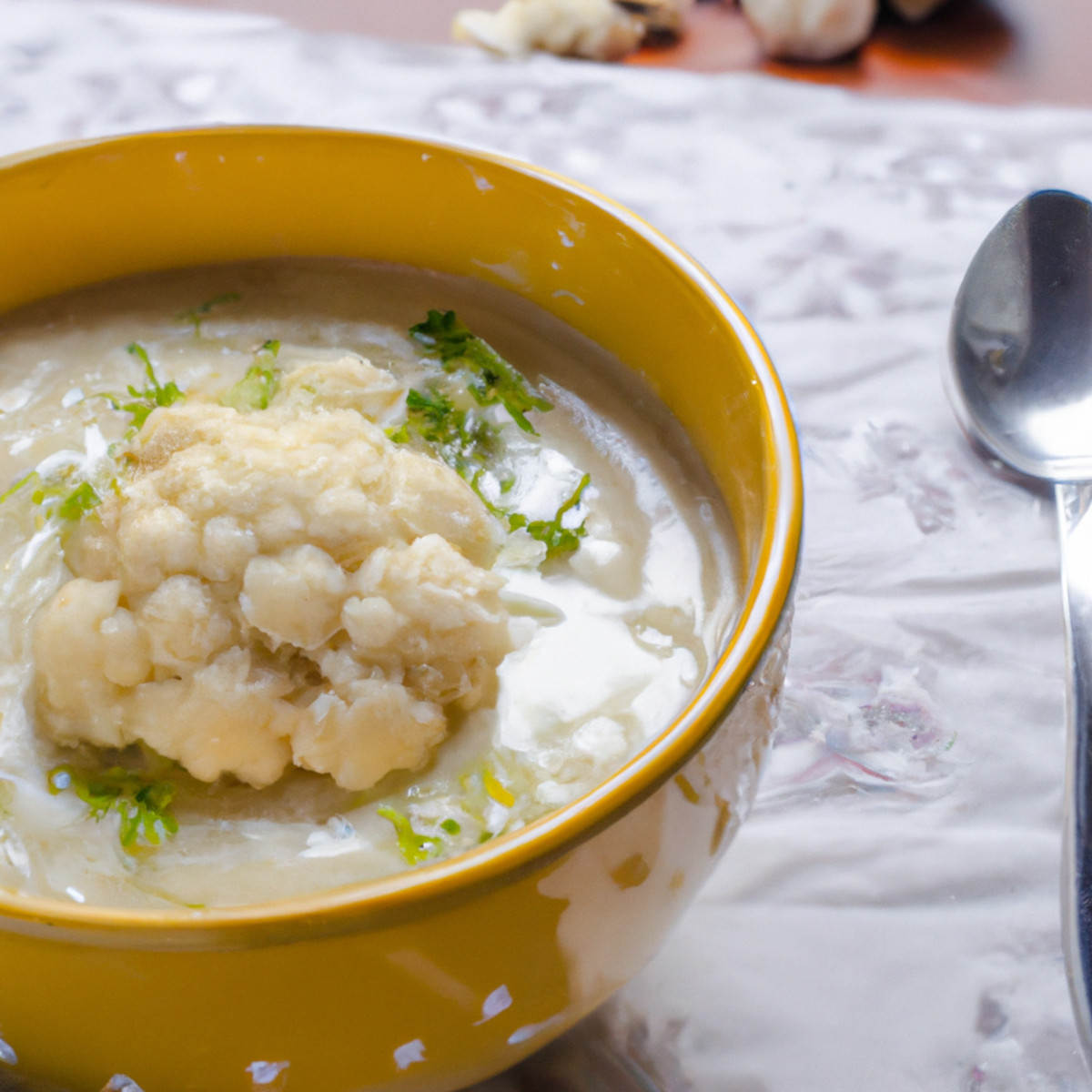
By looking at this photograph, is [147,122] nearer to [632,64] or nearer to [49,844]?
[632,64]

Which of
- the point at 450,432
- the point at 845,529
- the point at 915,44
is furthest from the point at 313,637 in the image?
the point at 915,44

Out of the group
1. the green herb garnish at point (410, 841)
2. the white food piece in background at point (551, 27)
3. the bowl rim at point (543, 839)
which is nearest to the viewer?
the bowl rim at point (543, 839)

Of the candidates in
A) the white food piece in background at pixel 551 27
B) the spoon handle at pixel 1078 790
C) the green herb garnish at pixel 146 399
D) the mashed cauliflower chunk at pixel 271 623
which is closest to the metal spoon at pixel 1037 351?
the spoon handle at pixel 1078 790

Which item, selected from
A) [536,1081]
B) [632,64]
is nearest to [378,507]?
[536,1081]

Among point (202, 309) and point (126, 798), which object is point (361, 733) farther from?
point (202, 309)

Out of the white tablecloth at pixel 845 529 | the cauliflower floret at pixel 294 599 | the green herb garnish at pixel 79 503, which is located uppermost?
the cauliflower floret at pixel 294 599

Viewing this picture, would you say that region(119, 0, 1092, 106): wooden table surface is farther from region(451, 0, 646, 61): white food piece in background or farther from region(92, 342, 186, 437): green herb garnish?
region(92, 342, 186, 437): green herb garnish

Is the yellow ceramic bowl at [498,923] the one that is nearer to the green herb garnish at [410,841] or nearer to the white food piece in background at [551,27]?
the green herb garnish at [410,841]
